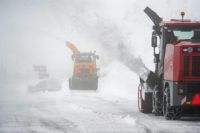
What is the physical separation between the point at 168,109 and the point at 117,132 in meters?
4.08

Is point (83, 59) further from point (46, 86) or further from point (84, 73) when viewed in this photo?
point (46, 86)

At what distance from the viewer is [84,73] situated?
4209cm

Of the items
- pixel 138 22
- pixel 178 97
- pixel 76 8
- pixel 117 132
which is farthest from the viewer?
pixel 76 8

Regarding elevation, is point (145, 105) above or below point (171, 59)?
below

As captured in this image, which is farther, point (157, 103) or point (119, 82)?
point (119, 82)

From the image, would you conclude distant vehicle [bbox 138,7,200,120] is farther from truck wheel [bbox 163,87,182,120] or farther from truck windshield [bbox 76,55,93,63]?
truck windshield [bbox 76,55,93,63]

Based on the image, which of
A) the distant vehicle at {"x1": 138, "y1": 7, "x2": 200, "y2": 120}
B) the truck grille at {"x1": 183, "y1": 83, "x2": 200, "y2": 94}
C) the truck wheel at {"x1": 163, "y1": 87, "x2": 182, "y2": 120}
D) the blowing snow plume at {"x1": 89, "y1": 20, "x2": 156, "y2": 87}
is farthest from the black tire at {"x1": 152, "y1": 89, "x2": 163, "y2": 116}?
the blowing snow plume at {"x1": 89, "y1": 20, "x2": 156, "y2": 87}

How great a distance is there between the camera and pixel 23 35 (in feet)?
306

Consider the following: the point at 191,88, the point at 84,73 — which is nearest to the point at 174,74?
the point at 191,88

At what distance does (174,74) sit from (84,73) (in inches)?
1012

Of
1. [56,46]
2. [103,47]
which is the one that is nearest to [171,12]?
[103,47]

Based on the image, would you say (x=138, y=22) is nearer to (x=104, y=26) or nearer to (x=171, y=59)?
(x=104, y=26)

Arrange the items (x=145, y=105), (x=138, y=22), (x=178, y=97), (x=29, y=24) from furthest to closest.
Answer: (x=29, y=24) < (x=138, y=22) < (x=145, y=105) < (x=178, y=97)

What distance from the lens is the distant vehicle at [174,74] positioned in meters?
16.4
